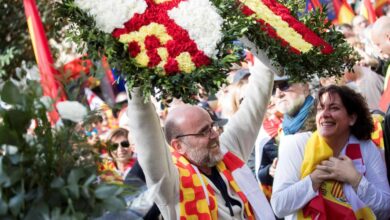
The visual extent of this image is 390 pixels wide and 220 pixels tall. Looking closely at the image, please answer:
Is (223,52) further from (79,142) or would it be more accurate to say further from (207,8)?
(79,142)

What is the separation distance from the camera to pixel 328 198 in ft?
19.1

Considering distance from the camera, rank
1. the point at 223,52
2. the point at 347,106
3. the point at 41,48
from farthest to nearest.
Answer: the point at 41,48 → the point at 347,106 → the point at 223,52

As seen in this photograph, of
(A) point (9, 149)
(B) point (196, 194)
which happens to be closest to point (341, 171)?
(B) point (196, 194)

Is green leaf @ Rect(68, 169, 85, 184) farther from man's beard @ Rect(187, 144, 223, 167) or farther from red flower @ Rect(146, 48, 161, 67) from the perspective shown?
man's beard @ Rect(187, 144, 223, 167)

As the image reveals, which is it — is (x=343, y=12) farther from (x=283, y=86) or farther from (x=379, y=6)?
(x=283, y=86)

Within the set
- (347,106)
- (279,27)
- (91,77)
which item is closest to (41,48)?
(347,106)

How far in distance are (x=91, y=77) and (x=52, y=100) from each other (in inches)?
10.9

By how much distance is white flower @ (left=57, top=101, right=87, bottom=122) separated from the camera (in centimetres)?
329

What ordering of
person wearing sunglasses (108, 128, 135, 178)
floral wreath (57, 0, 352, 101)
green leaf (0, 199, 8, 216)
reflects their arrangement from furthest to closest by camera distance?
person wearing sunglasses (108, 128, 135, 178) → floral wreath (57, 0, 352, 101) → green leaf (0, 199, 8, 216)

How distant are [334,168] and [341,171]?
0.15 feet

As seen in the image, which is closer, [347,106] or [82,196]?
[82,196]

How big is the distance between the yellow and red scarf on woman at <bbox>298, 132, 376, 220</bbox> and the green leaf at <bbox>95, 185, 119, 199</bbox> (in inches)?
106

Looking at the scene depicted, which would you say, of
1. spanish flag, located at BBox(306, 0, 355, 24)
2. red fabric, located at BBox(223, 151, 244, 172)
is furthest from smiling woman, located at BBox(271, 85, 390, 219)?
spanish flag, located at BBox(306, 0, 355, 24)

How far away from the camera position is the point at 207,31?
432 centimetres
